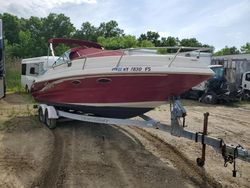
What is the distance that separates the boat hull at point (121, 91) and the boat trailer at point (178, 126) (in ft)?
0.86

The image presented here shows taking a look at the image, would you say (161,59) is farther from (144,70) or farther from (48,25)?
(48,25)

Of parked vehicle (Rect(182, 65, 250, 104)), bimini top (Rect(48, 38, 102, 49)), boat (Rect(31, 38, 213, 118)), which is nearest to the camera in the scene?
boat (Rect(31, 38, 213, 118))

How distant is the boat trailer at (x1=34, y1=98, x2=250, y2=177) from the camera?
546cm

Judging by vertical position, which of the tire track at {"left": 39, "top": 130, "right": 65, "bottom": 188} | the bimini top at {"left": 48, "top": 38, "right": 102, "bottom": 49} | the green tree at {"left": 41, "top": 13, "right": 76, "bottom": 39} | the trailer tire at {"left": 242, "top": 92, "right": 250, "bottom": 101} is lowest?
the tire track at {"left": 39, "top": 130, "right": 65, "bottom": 188}

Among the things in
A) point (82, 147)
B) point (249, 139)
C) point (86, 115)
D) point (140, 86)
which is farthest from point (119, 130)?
point (249, 139)

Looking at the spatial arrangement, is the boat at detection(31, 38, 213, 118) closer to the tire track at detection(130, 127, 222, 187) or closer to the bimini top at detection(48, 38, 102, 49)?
the tire track at detection(130, 127, 222, 187)

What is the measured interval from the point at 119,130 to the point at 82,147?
2.04 metres

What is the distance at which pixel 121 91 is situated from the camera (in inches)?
298

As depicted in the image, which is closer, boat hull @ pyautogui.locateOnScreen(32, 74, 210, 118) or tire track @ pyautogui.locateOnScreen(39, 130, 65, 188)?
tire track @ pyautogui.locateOnScreen(39, 130, 65, 188)

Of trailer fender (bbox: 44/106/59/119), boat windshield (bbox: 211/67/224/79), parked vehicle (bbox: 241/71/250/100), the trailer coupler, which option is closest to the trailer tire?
parked vehicle (bbox: 241/71/250/100)

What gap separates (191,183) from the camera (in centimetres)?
574

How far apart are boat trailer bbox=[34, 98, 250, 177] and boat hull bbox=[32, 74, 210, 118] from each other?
26 cm

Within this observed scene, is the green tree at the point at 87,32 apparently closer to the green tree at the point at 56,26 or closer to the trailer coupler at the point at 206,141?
the green tree at the point at 56,26

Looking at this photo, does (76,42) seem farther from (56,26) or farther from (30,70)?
(56,26)
